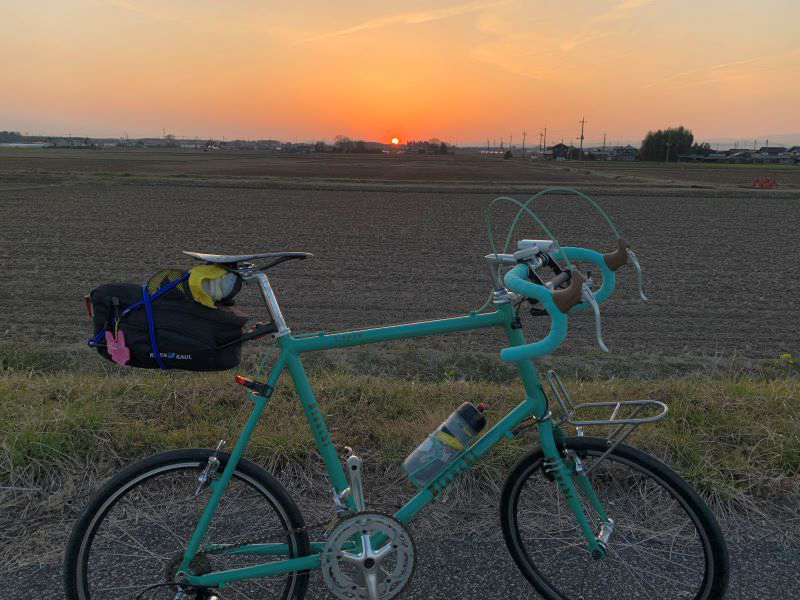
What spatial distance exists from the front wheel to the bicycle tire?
38.1 inches

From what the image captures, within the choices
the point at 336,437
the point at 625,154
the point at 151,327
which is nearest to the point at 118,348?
the point at 151,327

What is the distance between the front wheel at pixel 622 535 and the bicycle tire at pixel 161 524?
0.97 m

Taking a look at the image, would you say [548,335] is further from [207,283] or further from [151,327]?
[151,327]

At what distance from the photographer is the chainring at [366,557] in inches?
83.3

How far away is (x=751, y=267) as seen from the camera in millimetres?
13953

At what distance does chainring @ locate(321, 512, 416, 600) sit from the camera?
83.3 inches

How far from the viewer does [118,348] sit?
2.03 m

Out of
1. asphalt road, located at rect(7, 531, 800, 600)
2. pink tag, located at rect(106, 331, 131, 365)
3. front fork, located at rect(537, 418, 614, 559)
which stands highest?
pink tag, located at rect(106, 331, 131, 365)

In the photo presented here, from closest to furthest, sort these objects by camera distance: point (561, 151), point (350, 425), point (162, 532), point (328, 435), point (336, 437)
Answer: point (328, 435) < point (162, 532) < point (336, 437) < point (350, 425) < point (561, 151)

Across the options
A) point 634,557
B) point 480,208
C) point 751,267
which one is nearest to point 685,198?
point 480,208

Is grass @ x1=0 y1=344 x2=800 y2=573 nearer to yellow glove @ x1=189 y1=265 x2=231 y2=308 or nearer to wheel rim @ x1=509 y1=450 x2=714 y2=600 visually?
wheel rim @ x1=509 y1=450 x2=714 y2=600

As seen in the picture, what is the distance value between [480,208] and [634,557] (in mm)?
24122

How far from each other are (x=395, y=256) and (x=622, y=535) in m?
12.5

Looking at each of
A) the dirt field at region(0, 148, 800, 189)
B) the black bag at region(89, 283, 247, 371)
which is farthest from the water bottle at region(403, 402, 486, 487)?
the dirt field at region(0, 148, 800, 189)
